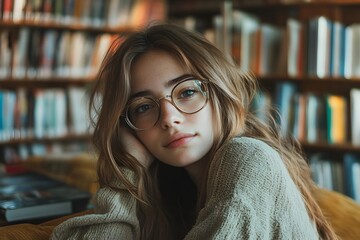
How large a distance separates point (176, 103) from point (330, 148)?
1932 millimetres

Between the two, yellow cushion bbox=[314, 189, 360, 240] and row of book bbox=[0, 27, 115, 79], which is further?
row of book bbox=[0, 27, 115, 79]

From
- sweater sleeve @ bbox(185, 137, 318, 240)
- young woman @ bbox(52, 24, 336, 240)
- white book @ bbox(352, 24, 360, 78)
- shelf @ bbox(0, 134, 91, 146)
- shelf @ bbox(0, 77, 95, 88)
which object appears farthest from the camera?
shelf @ bbox(0, 77, 95, 88)

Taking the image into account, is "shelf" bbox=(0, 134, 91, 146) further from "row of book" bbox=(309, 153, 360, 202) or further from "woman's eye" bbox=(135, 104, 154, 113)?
"woman's eye" bbox=(135, 104, 154, 113)

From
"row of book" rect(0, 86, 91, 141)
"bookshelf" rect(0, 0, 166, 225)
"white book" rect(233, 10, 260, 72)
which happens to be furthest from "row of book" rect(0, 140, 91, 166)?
"white book" rect(233, 10, 260, 72)

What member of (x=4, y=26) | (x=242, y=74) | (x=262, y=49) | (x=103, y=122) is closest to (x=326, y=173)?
(x=262, y=49)

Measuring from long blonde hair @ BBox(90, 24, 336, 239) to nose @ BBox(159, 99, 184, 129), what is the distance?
0.31ft

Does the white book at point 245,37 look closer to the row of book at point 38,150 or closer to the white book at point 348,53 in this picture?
the white book at point 348,53

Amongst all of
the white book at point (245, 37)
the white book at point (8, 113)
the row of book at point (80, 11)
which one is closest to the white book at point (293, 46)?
the white book at point (245, 37)

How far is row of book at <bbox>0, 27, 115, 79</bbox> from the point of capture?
120 inches

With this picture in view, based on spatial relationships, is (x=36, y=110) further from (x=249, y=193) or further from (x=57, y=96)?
(x=249, y=193)

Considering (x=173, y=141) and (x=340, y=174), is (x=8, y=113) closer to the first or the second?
(x=340, y=174)

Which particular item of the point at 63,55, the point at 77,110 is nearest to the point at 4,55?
Answer: the point at 63,55

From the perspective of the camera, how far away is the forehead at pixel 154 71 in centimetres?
113

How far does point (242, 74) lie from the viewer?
128cm
